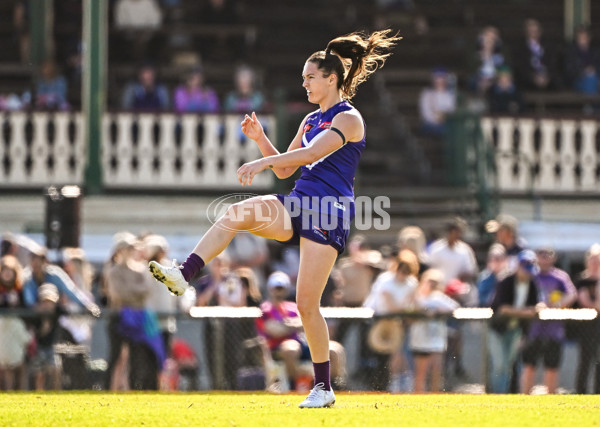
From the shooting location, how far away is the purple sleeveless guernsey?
26.8 feet

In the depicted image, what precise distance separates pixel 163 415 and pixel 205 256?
104cm

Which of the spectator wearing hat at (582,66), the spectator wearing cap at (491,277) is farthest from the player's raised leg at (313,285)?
the spectator wearing hat at (582,66)

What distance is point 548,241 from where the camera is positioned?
17.4m

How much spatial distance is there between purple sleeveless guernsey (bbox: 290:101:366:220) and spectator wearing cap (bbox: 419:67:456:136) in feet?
33.5

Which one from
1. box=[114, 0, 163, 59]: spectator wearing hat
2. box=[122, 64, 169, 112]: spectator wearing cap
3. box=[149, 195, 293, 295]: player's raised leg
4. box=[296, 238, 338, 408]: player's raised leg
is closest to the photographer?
box=[149, 195, 293, 295]: player's raised leg

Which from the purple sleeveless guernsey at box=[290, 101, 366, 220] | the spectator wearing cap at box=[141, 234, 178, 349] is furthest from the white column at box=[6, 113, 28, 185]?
the purple sleeveless guernsey at box=[290, 101, 366, 220]

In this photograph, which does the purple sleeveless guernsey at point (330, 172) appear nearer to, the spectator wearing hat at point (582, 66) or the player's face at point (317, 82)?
the player's face at point (317, 82)

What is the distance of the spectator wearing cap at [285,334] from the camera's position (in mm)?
12570

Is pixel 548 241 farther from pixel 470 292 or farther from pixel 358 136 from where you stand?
pixel 358 136

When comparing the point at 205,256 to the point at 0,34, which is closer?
the point at 205,256

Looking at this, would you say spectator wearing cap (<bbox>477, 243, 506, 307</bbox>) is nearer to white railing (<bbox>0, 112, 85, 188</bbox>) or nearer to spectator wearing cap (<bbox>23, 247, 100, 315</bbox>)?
spectator wearing cap (<bbox>23, 247, 100, 315</bbox>)

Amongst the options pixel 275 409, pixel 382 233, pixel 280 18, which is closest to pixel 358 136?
pixel 275 409

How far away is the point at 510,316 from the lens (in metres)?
12.8

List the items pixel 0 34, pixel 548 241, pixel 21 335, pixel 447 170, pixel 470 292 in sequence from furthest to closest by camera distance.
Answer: pixel 0 34
pixel 447 170
pixel 548 241
pixel 470 292
pixel 21 335
